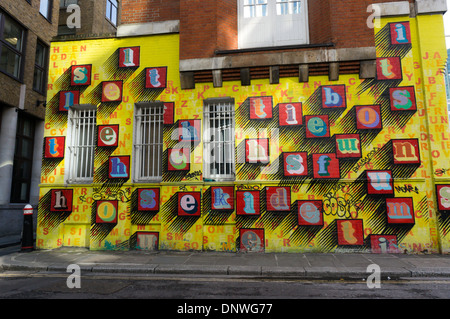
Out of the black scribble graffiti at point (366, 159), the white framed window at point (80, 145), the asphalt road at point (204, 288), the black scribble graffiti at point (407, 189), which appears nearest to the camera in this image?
the asphalt road at point (204, 288)

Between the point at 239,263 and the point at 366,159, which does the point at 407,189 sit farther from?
the point at 239,263

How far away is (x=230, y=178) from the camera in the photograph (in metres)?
7.75

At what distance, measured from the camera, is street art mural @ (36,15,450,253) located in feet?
23.3

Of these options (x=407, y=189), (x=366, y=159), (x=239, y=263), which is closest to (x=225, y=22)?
(x=366, y=159)

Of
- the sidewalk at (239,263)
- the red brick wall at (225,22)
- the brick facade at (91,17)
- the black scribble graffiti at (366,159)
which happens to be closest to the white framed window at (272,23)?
the red brick wall at (225,22)

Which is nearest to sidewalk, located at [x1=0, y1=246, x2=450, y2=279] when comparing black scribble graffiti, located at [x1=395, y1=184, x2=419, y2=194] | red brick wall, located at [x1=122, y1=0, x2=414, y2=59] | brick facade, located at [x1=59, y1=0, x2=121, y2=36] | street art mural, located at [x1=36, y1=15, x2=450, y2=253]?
street art mural, located at [x1=36, y1=15, x2=450, y2=253]

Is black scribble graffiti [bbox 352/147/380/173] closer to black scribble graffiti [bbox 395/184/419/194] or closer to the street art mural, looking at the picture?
the street art mural

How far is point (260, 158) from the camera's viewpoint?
7.53m

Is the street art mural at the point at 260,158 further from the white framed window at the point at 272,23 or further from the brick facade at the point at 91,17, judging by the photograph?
the brick facade at the point at 91,17

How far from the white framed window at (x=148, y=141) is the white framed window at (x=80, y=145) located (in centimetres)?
143

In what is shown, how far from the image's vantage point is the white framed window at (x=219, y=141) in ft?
25.7

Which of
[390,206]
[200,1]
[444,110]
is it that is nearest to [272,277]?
A: [390,206]
